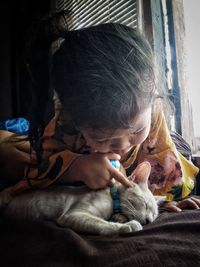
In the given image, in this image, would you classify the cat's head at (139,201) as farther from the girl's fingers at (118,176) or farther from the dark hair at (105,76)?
the dark hair at (105,76)

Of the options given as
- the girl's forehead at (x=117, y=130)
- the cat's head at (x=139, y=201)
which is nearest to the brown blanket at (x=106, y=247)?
the cat's head at (x=139, y=201)

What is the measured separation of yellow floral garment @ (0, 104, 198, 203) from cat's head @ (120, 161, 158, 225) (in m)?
0.11

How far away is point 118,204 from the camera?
85cm

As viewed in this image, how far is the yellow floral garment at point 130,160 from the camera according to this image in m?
0.87

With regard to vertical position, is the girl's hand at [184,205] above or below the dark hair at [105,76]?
below

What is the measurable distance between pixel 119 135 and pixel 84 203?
10.6 inches

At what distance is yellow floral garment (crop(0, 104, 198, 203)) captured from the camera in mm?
870

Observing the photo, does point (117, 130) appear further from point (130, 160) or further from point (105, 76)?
point (130, 160)

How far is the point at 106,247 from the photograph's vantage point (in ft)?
1.80

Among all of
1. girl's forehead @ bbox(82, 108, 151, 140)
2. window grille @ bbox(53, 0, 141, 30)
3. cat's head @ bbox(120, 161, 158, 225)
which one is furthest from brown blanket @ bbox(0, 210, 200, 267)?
window grille @ bbox(53, 0, 141, 30)

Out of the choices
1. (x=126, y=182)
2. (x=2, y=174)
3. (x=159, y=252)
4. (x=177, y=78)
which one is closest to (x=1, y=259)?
(x=159, y=252)

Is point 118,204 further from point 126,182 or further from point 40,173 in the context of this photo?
point 40,173

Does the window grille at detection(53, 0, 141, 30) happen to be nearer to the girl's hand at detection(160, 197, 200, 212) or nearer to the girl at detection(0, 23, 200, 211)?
the girl at detection(0, 23, 200, 211)

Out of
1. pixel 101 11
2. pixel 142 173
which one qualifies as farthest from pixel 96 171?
pixel 101 11
